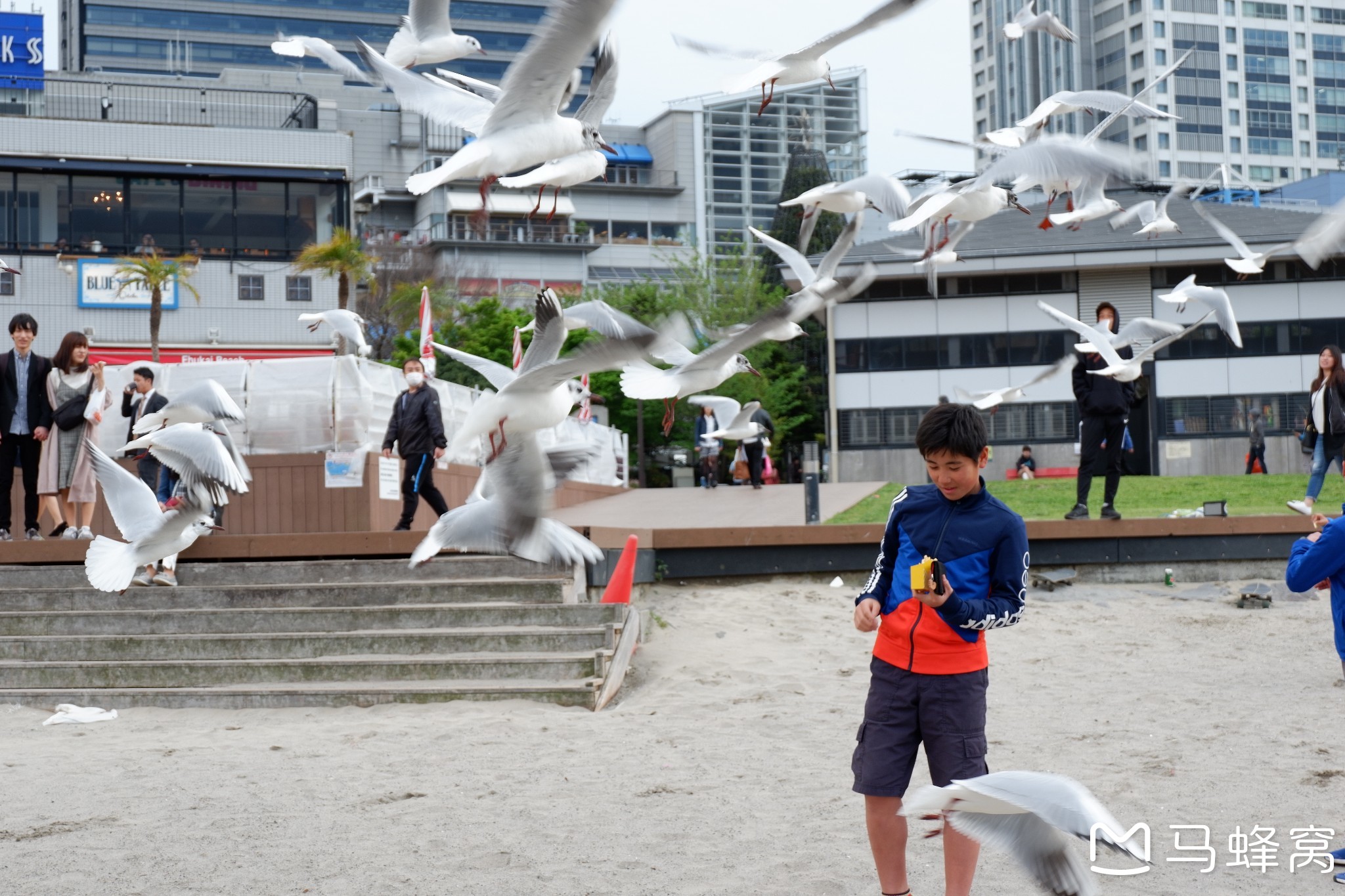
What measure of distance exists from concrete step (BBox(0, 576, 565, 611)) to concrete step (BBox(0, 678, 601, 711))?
42.2 inches

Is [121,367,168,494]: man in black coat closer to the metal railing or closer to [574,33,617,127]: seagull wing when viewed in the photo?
[574,33,617,127]: seagull wing

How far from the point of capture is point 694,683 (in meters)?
8.44

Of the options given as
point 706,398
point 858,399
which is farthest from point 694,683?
point 858,399

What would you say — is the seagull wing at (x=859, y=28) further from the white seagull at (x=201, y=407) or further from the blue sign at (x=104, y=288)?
the blue sign at (x=104, y=288)

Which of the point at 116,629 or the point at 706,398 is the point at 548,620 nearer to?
the point at 706,398

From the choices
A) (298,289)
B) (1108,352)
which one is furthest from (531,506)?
(298,289)

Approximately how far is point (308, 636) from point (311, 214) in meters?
27.1

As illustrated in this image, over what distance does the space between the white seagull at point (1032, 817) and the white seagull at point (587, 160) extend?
6.06ft

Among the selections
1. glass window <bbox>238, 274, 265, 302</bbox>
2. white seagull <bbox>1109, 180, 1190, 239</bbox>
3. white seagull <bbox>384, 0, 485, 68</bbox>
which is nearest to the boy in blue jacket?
white seagull <bbox>384, 0, 485, 68</bbox>

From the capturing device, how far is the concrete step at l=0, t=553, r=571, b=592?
9.70 meters

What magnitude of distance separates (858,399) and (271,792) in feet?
91.3

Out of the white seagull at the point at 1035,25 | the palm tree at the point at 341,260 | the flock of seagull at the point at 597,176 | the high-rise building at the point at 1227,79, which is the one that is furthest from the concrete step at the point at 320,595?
the high-rise building at the point at 1227,79

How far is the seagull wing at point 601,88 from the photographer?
4230 mm

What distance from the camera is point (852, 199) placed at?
4.96 m
